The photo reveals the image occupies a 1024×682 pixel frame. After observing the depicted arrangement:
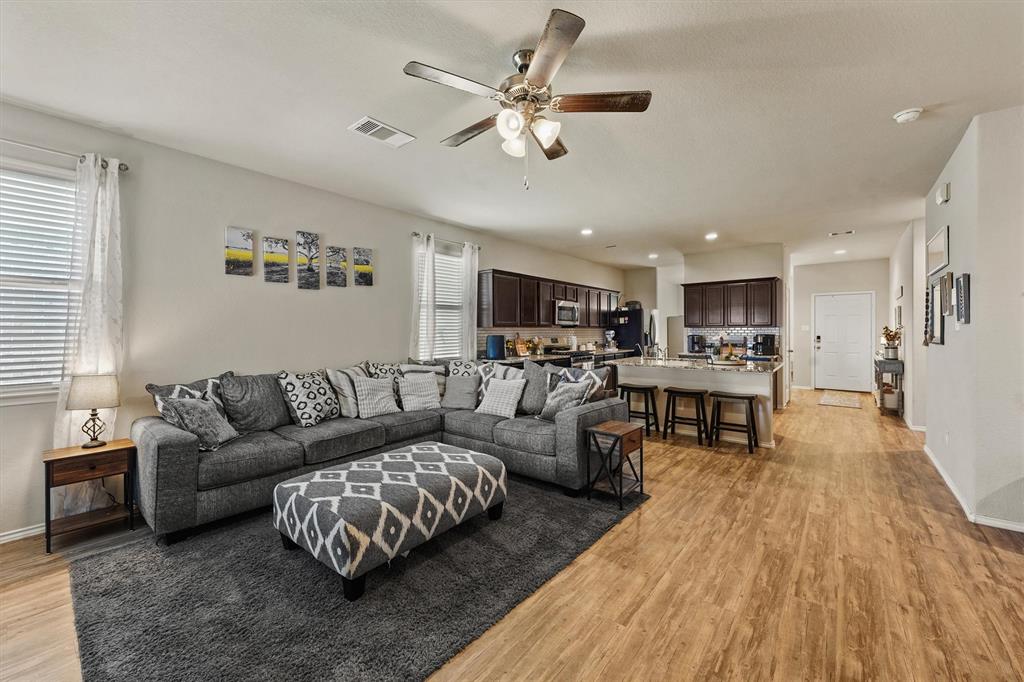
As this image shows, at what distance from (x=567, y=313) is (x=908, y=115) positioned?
205 inches

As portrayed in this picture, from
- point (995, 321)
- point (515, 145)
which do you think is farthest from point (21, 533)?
point (995, 321)

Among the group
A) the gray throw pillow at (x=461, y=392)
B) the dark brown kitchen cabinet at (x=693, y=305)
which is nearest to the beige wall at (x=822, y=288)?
the dark brown kitchen cabinet at (x=693, y=305)

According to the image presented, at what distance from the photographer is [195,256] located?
3555mm

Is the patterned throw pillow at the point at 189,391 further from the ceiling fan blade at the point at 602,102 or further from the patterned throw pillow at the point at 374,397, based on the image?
Result: the ceiling fan blade at the point at 602,102

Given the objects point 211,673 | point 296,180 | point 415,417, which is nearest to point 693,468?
point 415,417

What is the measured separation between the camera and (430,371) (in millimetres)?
4801

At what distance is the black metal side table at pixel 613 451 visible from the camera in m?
3.31

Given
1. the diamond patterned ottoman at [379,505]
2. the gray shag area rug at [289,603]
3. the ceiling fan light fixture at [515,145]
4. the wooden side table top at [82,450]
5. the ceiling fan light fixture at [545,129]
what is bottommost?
the gray shag area rug at [289,603]

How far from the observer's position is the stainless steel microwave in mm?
7434

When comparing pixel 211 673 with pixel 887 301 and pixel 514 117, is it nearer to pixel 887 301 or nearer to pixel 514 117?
pixel 514 117

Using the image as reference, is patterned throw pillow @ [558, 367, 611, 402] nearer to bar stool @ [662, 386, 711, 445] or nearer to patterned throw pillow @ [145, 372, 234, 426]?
bar stool @ [662, 386, 711, 445]

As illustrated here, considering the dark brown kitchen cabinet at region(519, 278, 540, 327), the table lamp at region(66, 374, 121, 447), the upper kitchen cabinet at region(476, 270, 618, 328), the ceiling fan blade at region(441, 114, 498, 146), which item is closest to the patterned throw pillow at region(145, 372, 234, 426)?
the table lamp at region(66, 374, 121, 447)

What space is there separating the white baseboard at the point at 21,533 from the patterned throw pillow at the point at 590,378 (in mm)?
3942

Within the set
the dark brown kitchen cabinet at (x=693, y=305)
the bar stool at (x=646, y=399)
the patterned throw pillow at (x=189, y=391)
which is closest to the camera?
the patterned throw pillow at (x=189, y=391)
